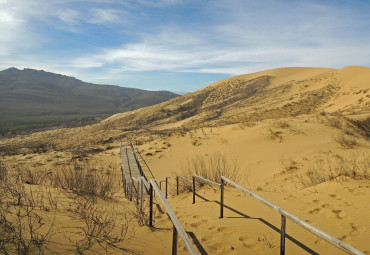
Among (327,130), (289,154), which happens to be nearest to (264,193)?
(289,154)

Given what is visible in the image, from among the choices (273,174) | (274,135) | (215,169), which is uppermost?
(274,135)

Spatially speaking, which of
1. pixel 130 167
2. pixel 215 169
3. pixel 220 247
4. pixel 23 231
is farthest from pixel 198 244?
pixel 130 167

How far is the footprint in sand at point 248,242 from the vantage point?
12.3 ft

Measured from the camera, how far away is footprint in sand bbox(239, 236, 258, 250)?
147 inches

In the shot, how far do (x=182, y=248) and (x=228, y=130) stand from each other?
14.2 m

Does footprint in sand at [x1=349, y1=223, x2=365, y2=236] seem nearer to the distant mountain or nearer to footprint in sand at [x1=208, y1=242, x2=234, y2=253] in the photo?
footprint in sand at [x1=208, y1=242, x2=234, y2=253]

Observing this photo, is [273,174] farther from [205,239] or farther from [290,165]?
[205,239]

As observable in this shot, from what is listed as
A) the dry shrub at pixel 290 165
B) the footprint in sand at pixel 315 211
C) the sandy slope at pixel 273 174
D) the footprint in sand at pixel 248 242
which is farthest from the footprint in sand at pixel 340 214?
the dry shrub at pixel 290 165

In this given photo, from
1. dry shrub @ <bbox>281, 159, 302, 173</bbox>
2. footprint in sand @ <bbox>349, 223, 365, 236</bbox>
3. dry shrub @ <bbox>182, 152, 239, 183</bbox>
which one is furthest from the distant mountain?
footprint in sand @ <bbox>349, 223, 365, 236</bbox>

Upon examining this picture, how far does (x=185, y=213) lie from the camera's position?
5438mm

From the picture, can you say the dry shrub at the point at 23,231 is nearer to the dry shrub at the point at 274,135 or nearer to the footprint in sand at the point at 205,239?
the footprint in sand at the point at 205,239

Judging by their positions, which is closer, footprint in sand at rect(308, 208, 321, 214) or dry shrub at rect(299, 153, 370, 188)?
footprint in sand at rect(308, 208, 321, 214)

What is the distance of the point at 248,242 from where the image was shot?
12.6 feet

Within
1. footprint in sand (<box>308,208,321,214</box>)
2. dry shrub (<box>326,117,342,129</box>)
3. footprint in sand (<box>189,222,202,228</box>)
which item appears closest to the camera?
footprint in sand (<box>189,222,202,228</box>)
